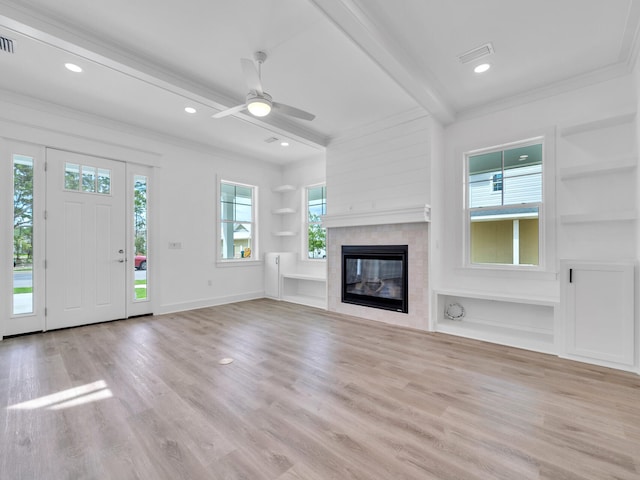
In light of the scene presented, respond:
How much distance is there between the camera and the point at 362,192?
15.7 feet

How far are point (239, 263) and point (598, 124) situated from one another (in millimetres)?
5724

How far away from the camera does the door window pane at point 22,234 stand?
3.79 metres

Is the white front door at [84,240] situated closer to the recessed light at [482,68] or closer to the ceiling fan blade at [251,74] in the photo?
the ceiling fan blade at [251,74]

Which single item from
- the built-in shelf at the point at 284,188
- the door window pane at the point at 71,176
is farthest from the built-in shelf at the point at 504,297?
the door window pane at the point at 71,176

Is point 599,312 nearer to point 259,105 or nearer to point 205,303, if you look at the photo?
point 259,105

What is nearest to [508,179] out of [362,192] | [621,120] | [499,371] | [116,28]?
[621,120]

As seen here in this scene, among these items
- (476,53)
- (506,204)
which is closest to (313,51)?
(476,53)

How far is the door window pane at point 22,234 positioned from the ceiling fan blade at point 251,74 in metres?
3.35

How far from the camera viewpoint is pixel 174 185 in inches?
205

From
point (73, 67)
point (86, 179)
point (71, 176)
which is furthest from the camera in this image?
point (86, 179)

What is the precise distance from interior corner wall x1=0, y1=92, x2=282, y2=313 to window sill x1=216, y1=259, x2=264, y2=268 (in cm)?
5

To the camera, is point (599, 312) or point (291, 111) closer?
point (599, 312)

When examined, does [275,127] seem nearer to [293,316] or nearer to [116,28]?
[116,28]

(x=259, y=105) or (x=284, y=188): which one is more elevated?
(x=259, y=105)
